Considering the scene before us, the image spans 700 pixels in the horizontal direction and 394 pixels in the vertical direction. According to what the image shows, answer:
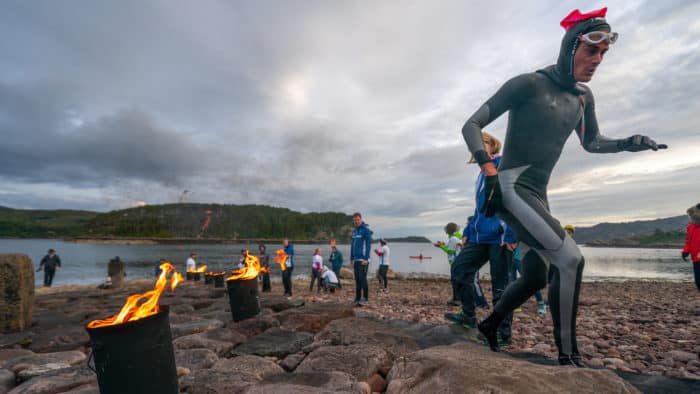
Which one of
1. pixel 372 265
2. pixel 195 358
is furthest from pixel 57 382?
pixel 372 265

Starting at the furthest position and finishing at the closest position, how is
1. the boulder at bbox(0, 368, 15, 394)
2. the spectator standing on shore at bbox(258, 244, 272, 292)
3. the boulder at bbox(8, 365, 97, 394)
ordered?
the spectator standing on shore at bbox(258, 244, 272, 292) → the boulder at bbox(0, 368, 15, 394) → the boulder at bbox(8, 365, 97, 394)

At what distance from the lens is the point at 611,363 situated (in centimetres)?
267

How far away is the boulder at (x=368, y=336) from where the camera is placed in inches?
121

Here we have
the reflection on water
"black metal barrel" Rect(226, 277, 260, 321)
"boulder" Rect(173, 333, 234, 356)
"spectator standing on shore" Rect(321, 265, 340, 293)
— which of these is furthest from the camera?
the reflection on water

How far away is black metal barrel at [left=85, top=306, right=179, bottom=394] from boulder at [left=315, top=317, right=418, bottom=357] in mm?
1662

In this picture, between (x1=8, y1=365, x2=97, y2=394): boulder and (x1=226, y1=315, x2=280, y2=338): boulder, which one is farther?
(x1=226, y1=315, x2=280, y2=338): boulder

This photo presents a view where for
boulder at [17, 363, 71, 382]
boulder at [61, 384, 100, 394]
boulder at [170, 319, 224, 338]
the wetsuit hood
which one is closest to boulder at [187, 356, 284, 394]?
boulder at [61, 384, 100, 394]

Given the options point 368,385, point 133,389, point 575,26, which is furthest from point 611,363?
point 133,389

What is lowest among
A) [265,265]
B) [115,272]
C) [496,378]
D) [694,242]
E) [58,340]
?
[115,272]

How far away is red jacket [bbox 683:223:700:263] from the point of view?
21.6ft

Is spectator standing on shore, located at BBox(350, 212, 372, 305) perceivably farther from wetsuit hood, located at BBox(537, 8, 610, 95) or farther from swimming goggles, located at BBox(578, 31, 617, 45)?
swimming goggles, located at BBox(578, 31, 617, 45)

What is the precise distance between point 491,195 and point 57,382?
11.9 ft

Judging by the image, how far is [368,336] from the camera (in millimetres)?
3266

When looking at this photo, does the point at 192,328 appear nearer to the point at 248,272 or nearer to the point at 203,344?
the point at 203,344
